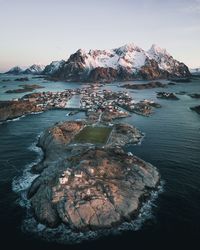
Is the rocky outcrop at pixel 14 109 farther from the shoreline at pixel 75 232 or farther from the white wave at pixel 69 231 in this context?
the white wave at pixel 69 231

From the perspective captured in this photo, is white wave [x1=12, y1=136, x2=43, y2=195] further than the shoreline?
Yes

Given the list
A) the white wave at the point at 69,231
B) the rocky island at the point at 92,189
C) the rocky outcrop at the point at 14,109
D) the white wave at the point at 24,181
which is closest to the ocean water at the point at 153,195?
the white wave at the point at 24,181

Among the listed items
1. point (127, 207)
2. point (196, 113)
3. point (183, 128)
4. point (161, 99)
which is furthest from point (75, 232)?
point (161, 99)

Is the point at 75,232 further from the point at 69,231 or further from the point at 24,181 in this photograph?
the point at 24,181

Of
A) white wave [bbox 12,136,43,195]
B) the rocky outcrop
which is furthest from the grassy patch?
the rocky outcrop

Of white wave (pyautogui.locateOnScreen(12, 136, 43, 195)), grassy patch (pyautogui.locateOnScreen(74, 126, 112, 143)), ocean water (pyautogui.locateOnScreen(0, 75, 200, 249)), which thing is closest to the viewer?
ocean water (pyautogui.locateOnScreen(0, 75, 200, 249))

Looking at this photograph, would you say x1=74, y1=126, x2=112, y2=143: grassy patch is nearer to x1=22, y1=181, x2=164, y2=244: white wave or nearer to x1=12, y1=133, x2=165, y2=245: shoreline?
x1=12, y1=133, x2=165, y2=245: shoreline
